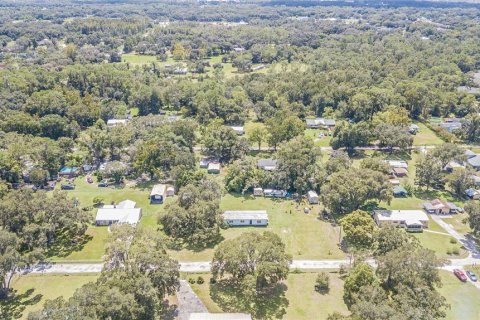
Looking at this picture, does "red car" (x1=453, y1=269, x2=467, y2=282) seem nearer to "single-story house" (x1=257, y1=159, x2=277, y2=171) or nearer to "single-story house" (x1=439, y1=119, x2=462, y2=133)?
"single-story house" (x1=257, y1=159, x2=277, y2=171)

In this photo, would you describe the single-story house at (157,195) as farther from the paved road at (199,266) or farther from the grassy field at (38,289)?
the grassy field at (38,289)

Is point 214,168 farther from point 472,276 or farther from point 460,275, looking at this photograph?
point 472,276

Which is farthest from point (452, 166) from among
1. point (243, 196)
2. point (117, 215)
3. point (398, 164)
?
point (117, 215)

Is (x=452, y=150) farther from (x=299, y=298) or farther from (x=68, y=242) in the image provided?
(x=68, y=242)

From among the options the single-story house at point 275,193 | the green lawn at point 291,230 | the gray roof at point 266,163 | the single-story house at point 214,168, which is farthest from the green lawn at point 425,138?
the single-story house at point 214,168

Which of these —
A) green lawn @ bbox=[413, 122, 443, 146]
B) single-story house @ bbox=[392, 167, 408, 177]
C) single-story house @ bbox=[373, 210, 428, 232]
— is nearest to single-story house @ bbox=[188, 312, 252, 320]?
single-story house @ bbox=[373, 210, 428, 232]

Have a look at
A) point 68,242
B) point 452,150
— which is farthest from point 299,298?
point 452,150

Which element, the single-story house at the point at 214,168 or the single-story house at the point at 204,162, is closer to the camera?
the single-story house at the point at 214,168
